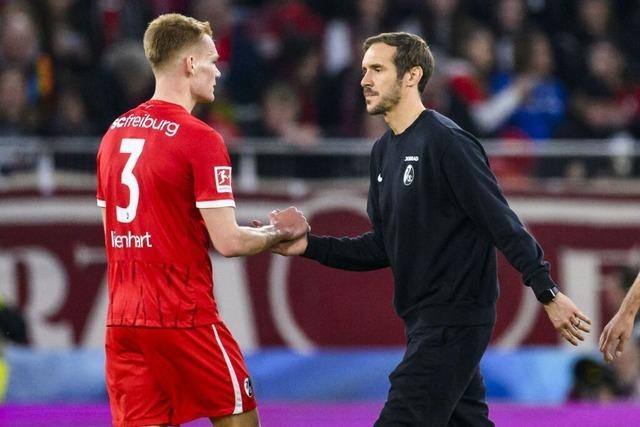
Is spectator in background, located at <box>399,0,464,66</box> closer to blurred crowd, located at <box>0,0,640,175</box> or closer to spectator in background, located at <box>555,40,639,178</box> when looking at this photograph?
blurred crowd, located at <box>0,0,640,175</box>

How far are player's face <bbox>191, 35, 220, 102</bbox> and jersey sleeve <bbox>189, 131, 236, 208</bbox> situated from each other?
12.4 inches

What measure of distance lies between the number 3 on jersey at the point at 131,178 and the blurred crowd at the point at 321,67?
5679 millimetres

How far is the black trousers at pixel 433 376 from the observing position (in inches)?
247

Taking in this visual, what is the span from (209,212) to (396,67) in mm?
1222

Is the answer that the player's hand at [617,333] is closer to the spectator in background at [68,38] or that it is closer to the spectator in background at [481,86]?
the spectator in background at [481,86]

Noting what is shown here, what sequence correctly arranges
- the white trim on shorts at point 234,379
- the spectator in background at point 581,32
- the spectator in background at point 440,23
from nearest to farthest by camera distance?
the white trim on shorts at point 234,379 < the spectator in background at point 440,23 < the spectator in background at point 581,32

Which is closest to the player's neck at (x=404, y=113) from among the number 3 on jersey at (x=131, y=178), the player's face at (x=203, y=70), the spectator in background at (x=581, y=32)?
the player's face at (x=203, y=70)

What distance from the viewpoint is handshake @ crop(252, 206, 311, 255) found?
22.4 feet

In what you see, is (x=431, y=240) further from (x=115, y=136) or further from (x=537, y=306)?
(x=537, y=306)

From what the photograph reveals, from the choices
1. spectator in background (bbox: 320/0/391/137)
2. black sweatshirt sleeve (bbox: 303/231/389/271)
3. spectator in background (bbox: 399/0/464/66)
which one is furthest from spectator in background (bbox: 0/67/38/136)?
black sweatshirt sleeve (bbox: 303/231/389/271)

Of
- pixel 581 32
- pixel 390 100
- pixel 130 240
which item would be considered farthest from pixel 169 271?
pixel 581 32

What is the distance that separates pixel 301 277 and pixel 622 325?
5726 mm

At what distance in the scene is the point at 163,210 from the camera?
20.0ft

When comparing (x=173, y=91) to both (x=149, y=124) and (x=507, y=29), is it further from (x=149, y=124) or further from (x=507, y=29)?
(x=507, y=29)
